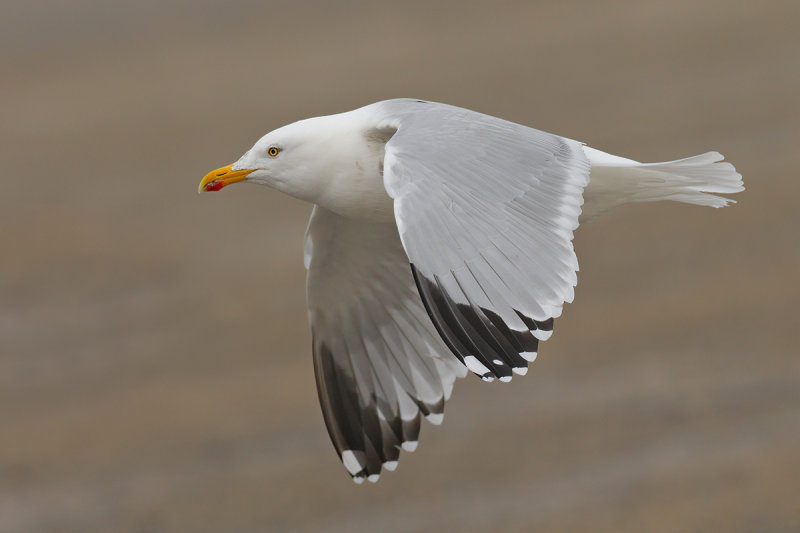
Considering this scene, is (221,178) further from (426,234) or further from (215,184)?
(426,234)

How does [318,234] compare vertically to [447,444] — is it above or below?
above

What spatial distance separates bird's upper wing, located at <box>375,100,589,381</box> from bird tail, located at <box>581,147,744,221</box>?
0.31 meters

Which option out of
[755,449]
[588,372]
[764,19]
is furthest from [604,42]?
[755,449]

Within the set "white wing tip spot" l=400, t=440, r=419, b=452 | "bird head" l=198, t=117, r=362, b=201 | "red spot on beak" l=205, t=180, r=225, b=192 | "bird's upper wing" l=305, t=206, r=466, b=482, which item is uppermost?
"bird head" l=198, t=117, r=362, b=201

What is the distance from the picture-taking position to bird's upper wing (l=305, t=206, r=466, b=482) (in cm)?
450

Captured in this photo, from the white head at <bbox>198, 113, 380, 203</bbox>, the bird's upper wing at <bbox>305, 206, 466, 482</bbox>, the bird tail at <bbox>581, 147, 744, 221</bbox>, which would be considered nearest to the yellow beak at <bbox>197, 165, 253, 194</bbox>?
the white head at <bbox>198, 113, 380, 203</bbox>

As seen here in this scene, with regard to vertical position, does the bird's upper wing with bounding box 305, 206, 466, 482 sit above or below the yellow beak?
below

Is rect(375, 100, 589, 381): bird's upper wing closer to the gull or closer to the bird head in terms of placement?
the gull

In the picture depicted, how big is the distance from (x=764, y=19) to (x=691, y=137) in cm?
192

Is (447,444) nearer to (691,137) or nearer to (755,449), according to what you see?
(755,449)

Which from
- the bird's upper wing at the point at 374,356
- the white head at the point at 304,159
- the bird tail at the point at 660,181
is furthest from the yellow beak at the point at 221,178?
the bird tail at the point at 660,181

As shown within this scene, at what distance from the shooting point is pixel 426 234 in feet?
10.5

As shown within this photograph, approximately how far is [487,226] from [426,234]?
169 mm

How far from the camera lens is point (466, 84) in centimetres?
988
